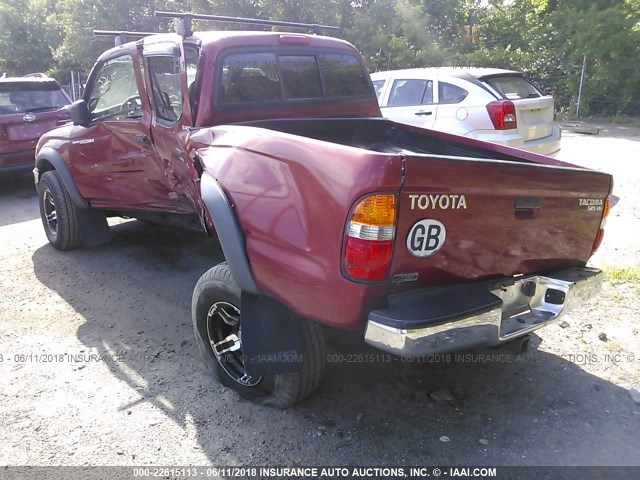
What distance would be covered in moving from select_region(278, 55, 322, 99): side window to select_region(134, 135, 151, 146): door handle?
1.21 m

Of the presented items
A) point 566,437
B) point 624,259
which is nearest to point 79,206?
point 566,437

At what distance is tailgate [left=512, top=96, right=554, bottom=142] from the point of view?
22.4ft

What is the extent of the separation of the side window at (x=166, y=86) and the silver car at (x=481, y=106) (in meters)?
3.74

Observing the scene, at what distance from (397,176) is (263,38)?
2382 mm

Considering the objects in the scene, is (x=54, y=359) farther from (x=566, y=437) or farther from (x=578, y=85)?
(x=578, y=85)

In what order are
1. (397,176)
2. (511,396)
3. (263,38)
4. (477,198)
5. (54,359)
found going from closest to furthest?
1. (397,176)
2. (477,198)
3. (511,396)
4. (54,359)
5. (263,38)

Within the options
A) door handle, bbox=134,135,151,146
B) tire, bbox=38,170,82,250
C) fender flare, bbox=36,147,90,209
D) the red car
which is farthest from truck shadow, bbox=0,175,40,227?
door handle, bbox=134,135,151,146

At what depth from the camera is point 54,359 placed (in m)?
3.64

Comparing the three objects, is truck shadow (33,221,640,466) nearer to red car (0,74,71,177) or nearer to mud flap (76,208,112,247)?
mud flap (76,208,112,247)

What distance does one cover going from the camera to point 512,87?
24.0 feet

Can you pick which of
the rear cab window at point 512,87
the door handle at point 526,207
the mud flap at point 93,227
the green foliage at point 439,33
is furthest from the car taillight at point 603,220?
the green foliage at point 439,33

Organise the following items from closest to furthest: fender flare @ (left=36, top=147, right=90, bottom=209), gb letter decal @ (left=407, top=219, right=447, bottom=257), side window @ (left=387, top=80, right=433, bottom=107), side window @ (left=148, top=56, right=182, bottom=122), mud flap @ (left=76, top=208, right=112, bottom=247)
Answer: gb letter decal @ (left=407, top=219, right=447, bottom=257), side window @ (left=148, top=56, right=182, bottom=122), fender flare @ (left=36, top=147, right=90, bottom=209), mud flap @ (left=76, top=208, right=112, bottom=247), side window @ (left=387, top=80, right=433, bottom=107)

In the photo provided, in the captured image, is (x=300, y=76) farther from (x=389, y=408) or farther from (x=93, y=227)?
(x=93, y=227)

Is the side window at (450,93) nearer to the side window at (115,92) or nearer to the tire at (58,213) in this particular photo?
the side window at (115,92)
